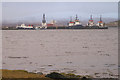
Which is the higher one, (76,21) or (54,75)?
(76,21)

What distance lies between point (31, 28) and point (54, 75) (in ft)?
A: 411

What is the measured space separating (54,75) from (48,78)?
0.98ft

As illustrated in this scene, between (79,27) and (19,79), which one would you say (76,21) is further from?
(19,79)

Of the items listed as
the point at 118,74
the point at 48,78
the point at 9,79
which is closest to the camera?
the point at 9,79

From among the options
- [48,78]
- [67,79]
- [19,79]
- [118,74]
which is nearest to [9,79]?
[19,79]

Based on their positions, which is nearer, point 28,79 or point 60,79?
point 28,79

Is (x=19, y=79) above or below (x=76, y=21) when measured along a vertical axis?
below

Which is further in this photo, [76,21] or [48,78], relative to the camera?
[76,21]

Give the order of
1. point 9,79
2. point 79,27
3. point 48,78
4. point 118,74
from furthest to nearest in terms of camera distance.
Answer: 1. point 79,27
2. point 118,74
3. point 48,78
4. point 9,79

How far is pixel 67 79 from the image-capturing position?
4.82 metres

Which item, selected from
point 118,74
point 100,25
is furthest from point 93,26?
point 118,74

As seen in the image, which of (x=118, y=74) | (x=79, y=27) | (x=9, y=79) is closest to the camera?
(x=9, y=79)

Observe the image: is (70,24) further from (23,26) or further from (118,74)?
(118,74)

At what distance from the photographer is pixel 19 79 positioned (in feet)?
14.4
